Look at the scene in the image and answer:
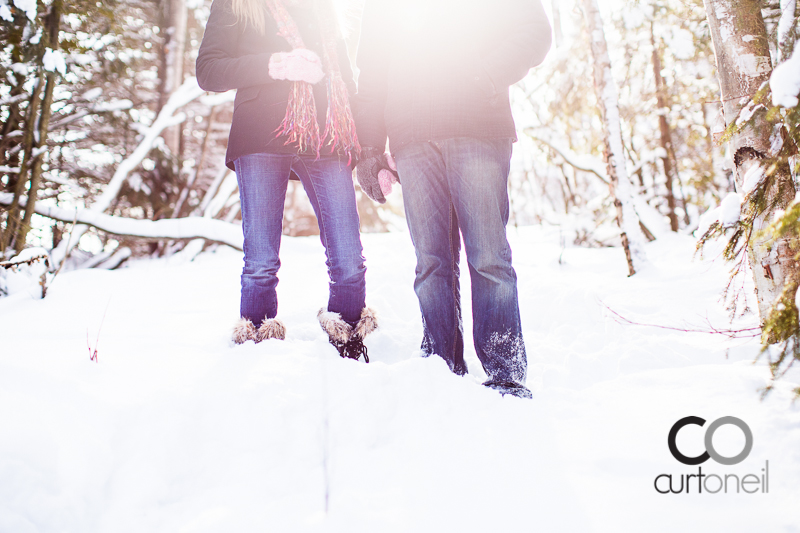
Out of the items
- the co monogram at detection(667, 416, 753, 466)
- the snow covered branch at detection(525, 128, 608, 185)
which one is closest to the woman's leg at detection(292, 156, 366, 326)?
the co monogram at detection(667, 416, 753, 466)

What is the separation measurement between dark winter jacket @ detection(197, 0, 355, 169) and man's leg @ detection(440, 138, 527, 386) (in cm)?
76

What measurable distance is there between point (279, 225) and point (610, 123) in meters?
3.67

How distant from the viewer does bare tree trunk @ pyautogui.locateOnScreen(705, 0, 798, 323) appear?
1.80m

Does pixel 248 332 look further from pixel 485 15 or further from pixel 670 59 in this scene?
pixel 670 59

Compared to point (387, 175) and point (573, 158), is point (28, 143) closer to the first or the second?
point (387, 175)

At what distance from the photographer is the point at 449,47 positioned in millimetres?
1759

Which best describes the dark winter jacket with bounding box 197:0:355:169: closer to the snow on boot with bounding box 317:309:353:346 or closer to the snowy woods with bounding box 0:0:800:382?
the snowy woods with bounding box 0:0:800:382

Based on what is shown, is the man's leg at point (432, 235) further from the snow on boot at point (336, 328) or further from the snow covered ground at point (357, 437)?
the snow on boot at point (336, 328)

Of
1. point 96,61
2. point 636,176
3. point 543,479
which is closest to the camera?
point 543,479

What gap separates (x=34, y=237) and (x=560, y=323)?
5.77 meters

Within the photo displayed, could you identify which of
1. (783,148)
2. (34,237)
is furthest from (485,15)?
(34,237)

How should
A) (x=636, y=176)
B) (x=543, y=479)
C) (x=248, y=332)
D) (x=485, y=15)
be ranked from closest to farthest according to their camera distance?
(x=543, y=479), (x=485, y=15), (x=248, y=332), (x=636, y=176)

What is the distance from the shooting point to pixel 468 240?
1.75 metres

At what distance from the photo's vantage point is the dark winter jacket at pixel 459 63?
1.67 meters
